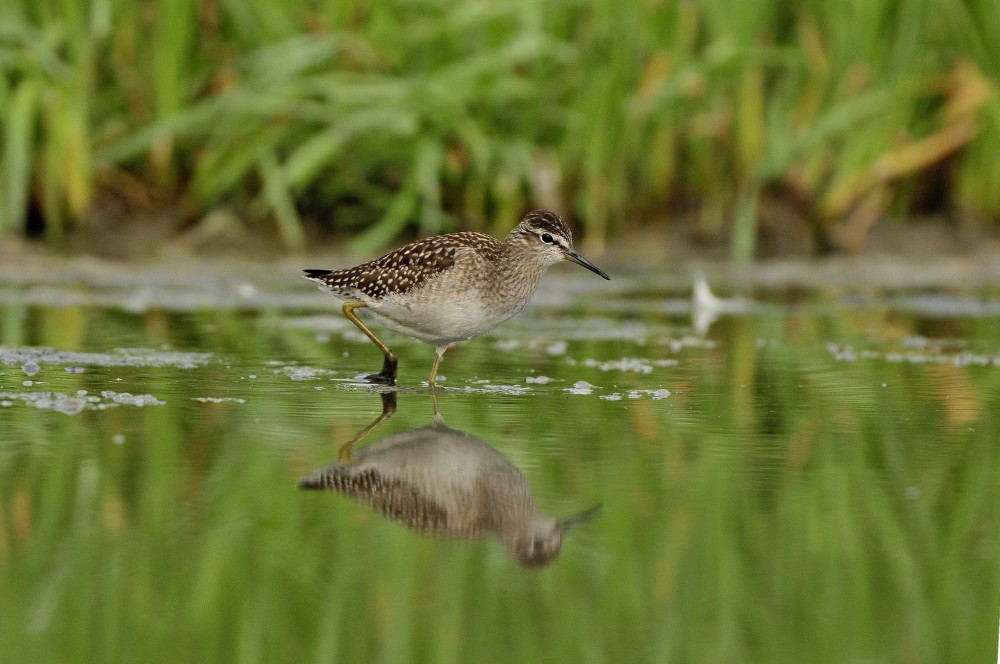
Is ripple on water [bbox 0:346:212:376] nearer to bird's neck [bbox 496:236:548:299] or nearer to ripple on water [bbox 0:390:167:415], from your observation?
ripple on water [bbox 0:390:167:415]

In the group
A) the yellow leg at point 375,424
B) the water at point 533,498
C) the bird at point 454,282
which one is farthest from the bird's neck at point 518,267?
the yellow leg at point 375,424

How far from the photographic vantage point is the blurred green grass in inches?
469

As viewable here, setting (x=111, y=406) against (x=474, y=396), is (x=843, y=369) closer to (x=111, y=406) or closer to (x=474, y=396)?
(x=474, y=396)

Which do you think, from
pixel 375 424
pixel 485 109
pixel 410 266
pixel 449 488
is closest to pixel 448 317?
pixel 410 266

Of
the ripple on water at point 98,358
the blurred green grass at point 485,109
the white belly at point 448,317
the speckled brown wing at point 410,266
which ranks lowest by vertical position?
the ripple on water at point 98,358

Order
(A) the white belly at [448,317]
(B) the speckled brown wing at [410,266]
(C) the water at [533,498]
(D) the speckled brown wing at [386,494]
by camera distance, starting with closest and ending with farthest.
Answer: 1. (C) the water at [533,498]
2. (D) the speckled brown wing at [386,494]
3. (A) the white belly at [448,317]
4. (B) the speckled brown wing at [410,266]

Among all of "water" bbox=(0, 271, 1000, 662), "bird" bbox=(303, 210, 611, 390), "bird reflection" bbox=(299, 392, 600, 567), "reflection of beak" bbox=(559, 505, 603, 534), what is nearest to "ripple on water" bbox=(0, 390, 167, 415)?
"water" bbox=(0, 271, 1000, 662)

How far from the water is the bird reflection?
0.06 m

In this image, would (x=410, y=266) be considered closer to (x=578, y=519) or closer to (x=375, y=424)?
(x=375, y=424)

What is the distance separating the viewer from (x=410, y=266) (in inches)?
311

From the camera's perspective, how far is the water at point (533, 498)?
374cm

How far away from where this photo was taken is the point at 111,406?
261 inches

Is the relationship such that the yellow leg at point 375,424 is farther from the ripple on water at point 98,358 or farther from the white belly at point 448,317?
the ripple on water at point 98,358

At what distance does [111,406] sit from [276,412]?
Result: 2.28ft
